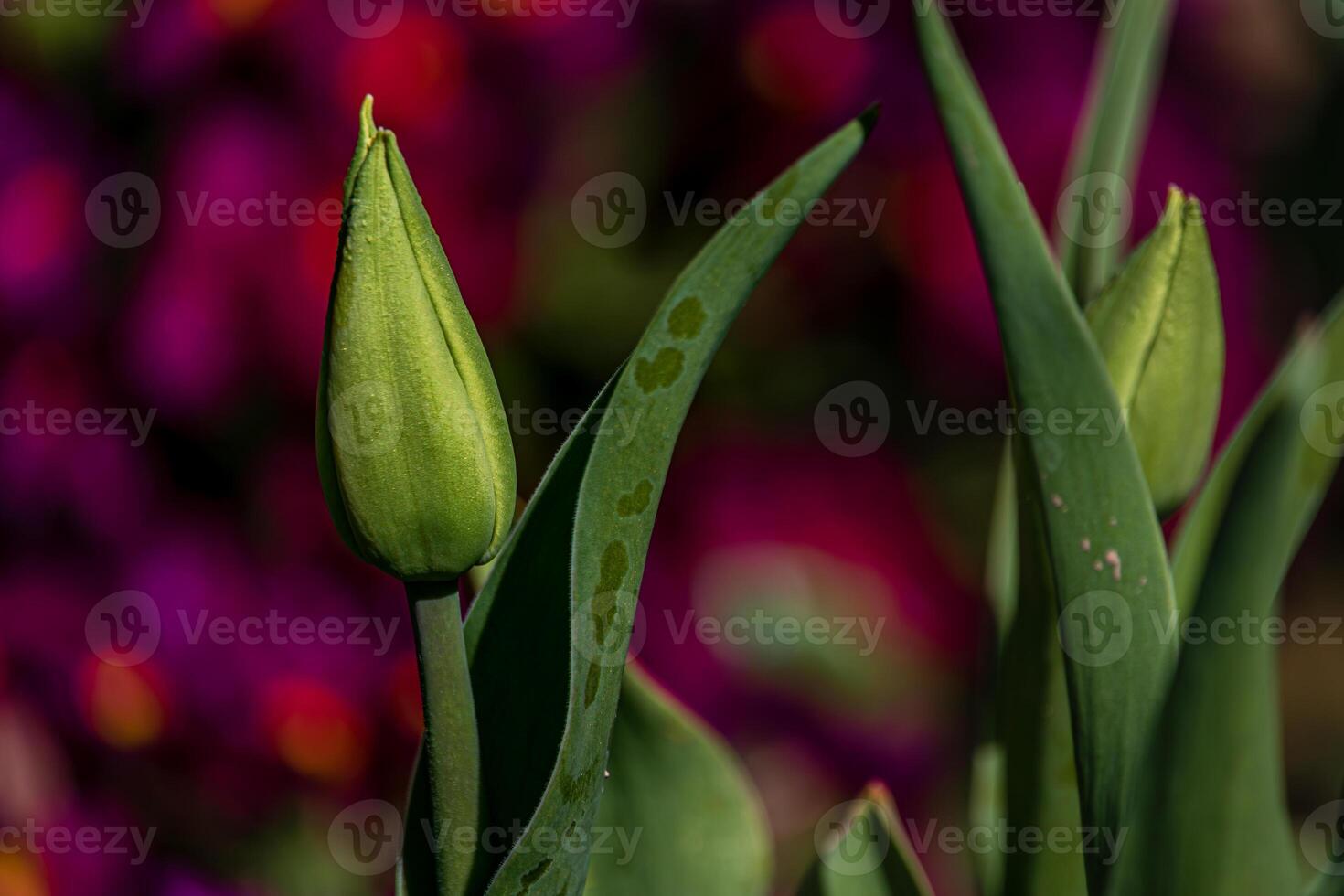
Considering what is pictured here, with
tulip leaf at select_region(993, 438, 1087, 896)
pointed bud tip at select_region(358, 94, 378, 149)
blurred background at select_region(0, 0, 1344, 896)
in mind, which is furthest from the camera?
blurred background at select_region(0, 0, 1344, 896)

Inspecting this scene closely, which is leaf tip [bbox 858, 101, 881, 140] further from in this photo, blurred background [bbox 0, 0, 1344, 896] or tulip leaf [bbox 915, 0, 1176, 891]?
blurred background [bbox 0, 0, 1344, 896]

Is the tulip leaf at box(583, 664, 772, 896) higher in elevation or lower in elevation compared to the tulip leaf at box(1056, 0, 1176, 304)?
lower

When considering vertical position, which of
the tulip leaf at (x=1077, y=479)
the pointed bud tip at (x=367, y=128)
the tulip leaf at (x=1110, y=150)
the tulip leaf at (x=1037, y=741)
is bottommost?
the tulip leaf at (x=1037, y=741)

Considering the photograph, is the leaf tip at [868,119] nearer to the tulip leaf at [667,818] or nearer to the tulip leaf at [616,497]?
the tulip leaf at [616,497]

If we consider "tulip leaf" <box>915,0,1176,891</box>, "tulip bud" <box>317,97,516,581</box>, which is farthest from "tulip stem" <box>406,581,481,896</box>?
"tulip leaf" <box>915,0,1176,891</box>

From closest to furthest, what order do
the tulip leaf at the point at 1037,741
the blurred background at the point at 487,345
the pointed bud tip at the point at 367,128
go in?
the pointed bud tip at the point at 367,128
the tulip leaf at the point at 1037,741
the blurred background at the point at 487,345

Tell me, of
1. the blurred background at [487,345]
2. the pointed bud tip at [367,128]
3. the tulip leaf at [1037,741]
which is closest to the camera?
the pointed bud tip at [367,128]

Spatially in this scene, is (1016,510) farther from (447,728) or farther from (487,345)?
(487,345)

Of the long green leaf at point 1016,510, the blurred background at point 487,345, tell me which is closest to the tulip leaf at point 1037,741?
the long green leaf at point 1016,510
